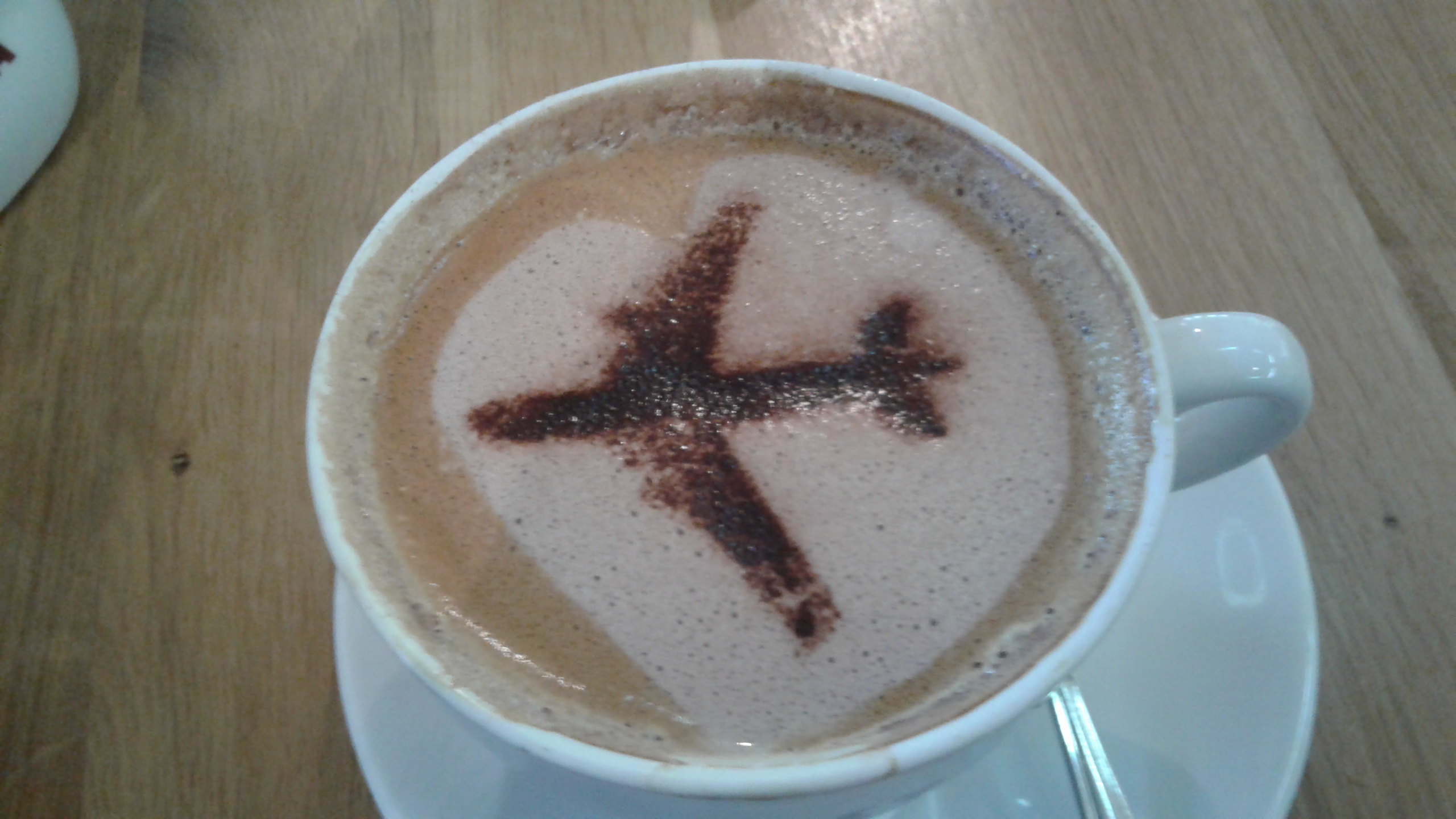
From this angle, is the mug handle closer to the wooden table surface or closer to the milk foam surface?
the milk foam surface

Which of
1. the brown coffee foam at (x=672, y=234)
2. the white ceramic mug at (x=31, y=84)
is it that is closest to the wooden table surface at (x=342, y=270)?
the white ceramic mug at (x=31, y=84)

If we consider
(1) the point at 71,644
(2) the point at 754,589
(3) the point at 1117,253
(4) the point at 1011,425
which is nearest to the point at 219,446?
(1) the point at 71,644

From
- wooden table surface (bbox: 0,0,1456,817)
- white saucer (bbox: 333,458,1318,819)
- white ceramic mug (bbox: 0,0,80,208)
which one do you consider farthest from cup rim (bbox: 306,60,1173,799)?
white ceramic mug (bbox: 0,0,80,208)

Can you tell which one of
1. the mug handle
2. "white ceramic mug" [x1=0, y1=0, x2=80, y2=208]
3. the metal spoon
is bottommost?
the metal spoon

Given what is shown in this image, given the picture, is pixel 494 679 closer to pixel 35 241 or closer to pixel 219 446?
pixel 219 446

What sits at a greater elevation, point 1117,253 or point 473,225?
point 1117,253

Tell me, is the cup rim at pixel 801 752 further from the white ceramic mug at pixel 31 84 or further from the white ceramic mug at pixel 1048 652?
the white ceramic mug at pixel 31 84

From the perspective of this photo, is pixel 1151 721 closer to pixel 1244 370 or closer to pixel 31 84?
pixel 1244 370
